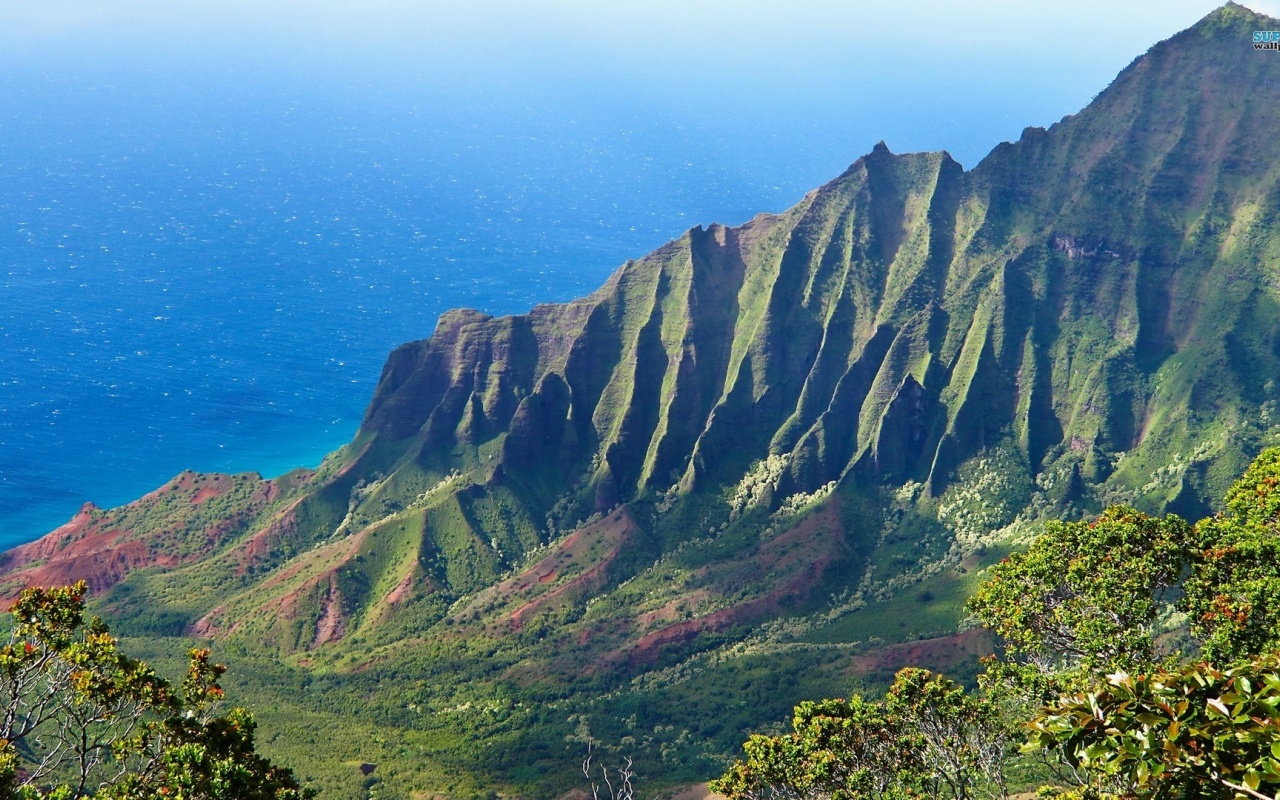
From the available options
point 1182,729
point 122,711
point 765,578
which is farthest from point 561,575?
point 1182,729

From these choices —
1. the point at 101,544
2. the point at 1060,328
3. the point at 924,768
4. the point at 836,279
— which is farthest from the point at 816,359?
the point at 924,768

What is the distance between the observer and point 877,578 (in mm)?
131125

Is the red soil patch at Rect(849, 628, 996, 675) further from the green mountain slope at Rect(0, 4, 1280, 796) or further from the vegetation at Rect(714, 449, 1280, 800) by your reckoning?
the vegetation at Rect(714, 449, 1280, 800)

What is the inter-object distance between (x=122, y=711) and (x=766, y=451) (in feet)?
389

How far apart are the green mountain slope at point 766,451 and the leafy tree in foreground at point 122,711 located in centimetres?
7145

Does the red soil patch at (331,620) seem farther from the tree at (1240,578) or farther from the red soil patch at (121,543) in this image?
the tree at (1240,578)

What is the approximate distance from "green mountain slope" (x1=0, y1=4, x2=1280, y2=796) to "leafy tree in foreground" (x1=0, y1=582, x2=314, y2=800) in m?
71.5

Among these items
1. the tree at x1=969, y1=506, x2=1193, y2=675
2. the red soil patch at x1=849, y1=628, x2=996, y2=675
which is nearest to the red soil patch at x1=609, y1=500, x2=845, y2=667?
the red soil patch at x1=849, y1=628, x2=996, y2=675

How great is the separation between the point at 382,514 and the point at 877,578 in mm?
63196

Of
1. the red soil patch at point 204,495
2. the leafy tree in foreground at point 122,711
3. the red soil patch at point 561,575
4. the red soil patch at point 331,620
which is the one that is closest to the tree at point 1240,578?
the leafy tree in foreground at point 122,711

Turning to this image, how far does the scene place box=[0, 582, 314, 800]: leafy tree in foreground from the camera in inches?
1326

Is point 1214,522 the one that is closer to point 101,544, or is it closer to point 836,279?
point 836,279

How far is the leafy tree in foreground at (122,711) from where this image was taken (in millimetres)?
33688

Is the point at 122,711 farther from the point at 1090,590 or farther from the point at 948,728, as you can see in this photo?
the point at 1090,590
